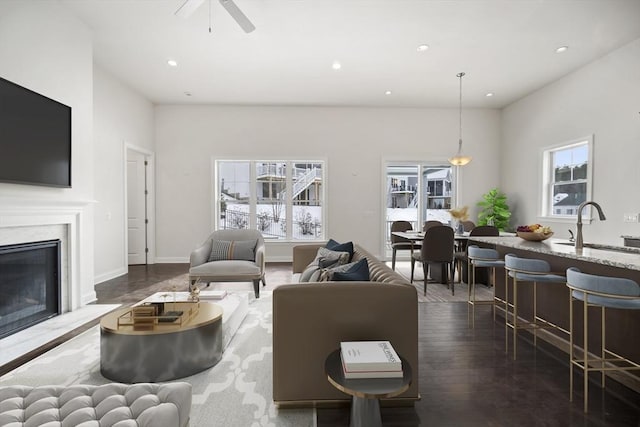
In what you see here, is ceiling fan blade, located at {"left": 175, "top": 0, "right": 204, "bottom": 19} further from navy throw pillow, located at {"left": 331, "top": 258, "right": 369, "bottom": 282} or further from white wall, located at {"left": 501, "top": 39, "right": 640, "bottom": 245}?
white wall, located at {"left": 501, "top": 39, "right": 640, "bottom": 245}

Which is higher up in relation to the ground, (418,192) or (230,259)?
(418,192)

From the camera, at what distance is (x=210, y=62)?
4918 millimetres

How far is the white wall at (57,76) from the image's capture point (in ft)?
9.73

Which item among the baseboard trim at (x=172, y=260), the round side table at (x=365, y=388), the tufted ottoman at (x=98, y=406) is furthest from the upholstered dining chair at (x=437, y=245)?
the baseboard trim at (x=172, y=260)

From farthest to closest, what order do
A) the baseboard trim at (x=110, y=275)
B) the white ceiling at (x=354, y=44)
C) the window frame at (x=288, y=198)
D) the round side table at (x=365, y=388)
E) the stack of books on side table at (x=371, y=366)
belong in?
the window frame at (x=288, y=198)
the baseboard trim at (x=110, y=275)
the white ceiling at (x=354, y=44)
the stack of books on side table at (x=371, y=366)
the round side table at (x=365, y=388)

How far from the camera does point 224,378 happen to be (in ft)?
7.35

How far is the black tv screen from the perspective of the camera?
286 centimetres

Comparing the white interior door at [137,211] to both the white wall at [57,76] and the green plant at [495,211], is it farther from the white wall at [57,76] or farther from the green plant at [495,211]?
the green plant at [495,211]

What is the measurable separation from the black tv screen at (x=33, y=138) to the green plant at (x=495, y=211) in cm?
716

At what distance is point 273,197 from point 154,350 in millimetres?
5149

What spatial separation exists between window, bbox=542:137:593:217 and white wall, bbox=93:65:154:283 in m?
7.85

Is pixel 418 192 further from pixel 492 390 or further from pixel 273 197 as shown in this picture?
pixel 492 390

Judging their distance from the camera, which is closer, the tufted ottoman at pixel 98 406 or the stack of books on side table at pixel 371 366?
the tufted ottoman at pixel 98 406

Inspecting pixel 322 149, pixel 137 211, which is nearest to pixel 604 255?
pixel 322 149
